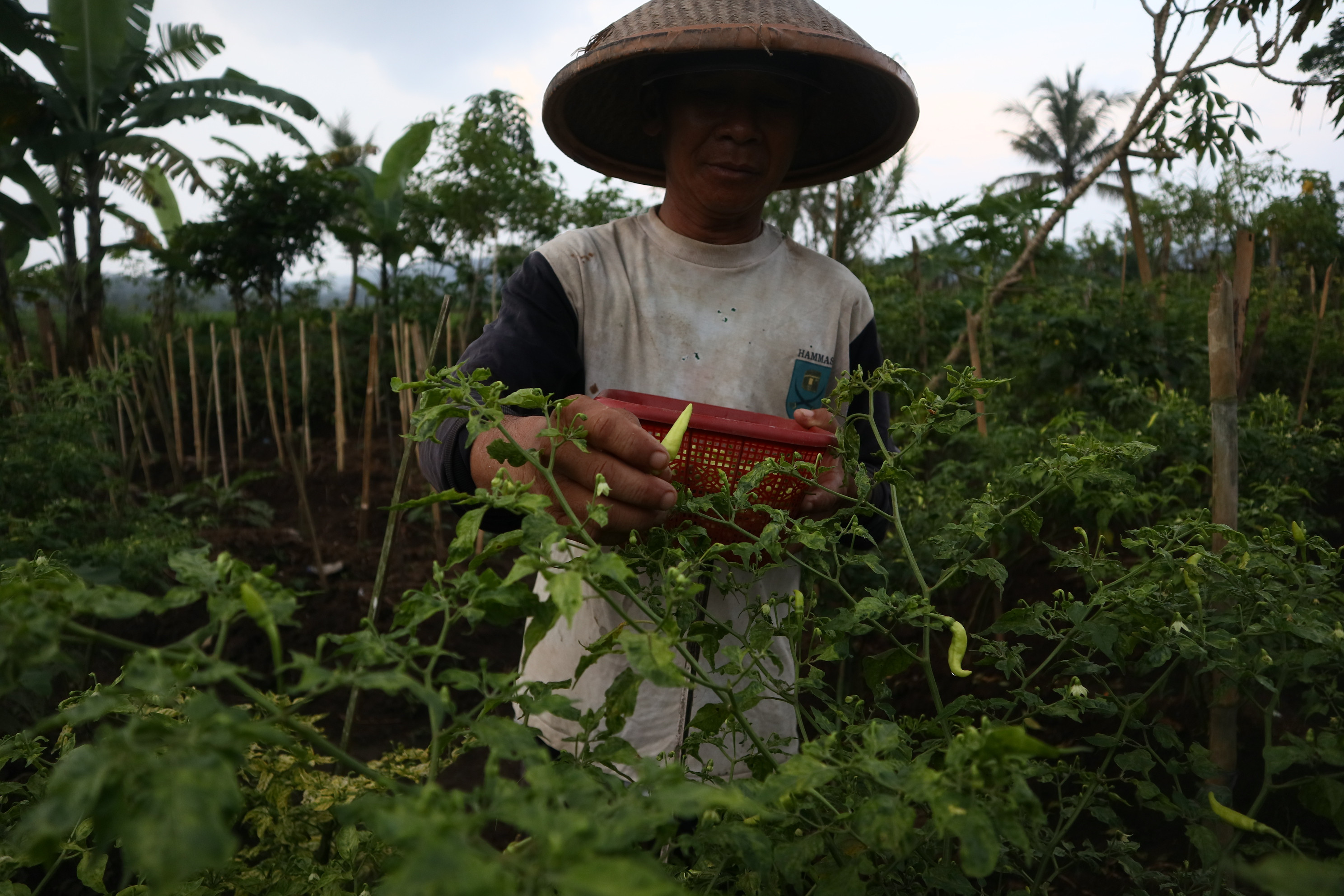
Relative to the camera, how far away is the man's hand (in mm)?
1269

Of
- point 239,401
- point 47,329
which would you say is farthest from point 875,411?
point 47,329

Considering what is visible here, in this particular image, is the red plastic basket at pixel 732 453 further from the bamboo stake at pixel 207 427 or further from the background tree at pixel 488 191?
the background tree at pixel 488 191

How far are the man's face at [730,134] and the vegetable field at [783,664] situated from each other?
1.80 ft

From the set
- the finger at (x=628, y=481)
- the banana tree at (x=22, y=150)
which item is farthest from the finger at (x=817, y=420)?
the banana tree at (x=22, y=150)

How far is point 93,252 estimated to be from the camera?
9.27 metres

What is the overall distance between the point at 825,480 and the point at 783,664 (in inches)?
10.6

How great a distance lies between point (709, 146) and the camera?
1.77 metres

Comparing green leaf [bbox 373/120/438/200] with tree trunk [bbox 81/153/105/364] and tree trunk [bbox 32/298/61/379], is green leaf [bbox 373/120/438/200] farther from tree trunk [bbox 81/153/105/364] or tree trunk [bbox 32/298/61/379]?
tree trunk [bbox 32/298/61/379]

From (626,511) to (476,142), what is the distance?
38.9 feet

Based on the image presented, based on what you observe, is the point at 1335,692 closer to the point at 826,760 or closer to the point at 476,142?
the point at 826,760

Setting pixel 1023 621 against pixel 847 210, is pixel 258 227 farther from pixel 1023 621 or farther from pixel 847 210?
pixel 1023 621

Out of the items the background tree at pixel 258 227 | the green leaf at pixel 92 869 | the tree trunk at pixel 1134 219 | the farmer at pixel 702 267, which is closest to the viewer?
the green leaf at pixel 92 869

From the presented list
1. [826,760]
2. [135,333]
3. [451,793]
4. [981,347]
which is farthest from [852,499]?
[135,333]

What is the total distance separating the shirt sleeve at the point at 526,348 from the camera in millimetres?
1520
